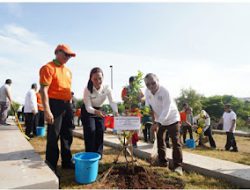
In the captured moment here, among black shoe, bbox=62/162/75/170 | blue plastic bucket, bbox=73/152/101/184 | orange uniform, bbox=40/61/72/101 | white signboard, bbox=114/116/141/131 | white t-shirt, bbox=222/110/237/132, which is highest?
orange uniform, bbox=40/61/72/101

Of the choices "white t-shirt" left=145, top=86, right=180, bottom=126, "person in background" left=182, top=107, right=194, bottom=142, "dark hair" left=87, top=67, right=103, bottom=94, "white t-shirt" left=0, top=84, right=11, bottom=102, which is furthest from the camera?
"person in background" left=182, top=107, right=194, bottom=142

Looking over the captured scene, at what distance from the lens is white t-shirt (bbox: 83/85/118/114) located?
411cm

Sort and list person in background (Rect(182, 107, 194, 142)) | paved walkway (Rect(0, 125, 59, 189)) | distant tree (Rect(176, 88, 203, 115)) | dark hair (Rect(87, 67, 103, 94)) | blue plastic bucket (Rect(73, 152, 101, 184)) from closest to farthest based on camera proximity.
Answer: paved walkway (Rect(0, 125, 59, 189))
blue plastic bucket (Rect(73, 152, 101, 184))
dark hair (Rect(87, 67, 103, 94))
person in background (Rect(182, 107, 194, 142))
distant tree (Rect(176, 88, 203, 115))

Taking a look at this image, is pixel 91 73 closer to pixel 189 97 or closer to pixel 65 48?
pixel 65 48

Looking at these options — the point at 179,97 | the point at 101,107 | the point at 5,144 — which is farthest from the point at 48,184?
the point at 179,97

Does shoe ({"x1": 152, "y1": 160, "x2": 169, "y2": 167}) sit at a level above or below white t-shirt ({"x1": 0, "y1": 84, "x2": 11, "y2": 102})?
below

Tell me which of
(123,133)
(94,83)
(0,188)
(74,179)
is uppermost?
(94,83)

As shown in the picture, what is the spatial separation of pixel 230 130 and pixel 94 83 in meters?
6.60

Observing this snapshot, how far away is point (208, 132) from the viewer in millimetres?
8875

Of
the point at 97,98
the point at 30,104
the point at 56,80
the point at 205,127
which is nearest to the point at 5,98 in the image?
the point at 30,104

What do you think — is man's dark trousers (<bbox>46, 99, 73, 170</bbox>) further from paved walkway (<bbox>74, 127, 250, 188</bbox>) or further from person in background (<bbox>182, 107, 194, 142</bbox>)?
person in background (<bbox>182, 107, 194, 142</bbox>)

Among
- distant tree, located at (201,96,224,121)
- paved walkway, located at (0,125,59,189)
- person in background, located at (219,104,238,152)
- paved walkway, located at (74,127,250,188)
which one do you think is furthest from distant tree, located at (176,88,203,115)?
paved walkway, located at (0,125,59,189)

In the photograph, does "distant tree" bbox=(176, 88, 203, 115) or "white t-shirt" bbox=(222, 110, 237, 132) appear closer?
"white t-shirt" bbox=(222, 110, 237, 132)

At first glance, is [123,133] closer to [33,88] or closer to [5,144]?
[5,144]
